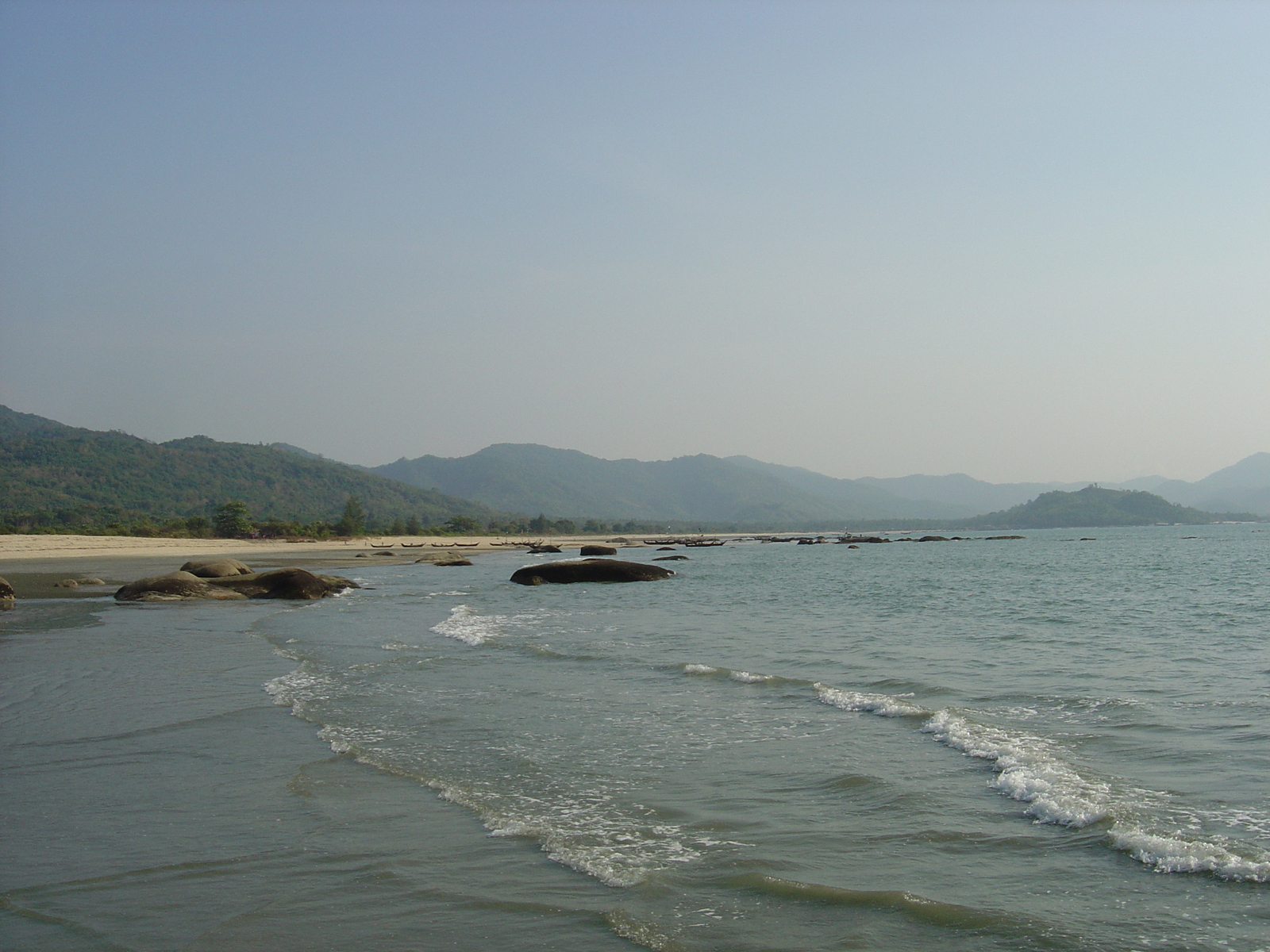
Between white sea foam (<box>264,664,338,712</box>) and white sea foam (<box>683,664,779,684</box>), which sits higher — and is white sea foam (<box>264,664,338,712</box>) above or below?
below

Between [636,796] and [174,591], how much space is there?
26914mm

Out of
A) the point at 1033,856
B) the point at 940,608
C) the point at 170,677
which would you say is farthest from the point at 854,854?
the point at 940,608

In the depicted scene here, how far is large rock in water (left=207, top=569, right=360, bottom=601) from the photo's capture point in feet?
99.5

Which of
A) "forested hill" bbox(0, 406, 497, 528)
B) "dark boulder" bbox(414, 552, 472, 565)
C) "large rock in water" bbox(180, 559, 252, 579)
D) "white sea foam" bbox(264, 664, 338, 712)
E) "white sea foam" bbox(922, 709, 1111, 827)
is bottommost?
"dark boulder" bbox(414, 552, 472, 565)

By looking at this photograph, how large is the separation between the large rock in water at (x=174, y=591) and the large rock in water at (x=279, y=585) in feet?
1.22

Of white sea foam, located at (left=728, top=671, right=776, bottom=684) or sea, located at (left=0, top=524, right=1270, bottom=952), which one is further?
white sea foam, located at (left=728, top=671, right=776, bottom=684)

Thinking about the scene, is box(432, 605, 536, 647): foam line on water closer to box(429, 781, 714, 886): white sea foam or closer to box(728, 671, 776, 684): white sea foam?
box(728, 671, 776, 684): white sea foam

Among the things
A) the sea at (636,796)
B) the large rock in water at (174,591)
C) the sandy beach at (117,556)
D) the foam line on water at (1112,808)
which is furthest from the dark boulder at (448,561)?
the foam line on water at (1112,808)

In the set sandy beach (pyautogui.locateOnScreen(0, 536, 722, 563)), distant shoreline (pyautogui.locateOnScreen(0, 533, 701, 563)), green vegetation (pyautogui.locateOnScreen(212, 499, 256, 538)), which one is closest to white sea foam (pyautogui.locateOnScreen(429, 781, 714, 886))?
sandy beach (pyautogui.locateOnScreen(0, 536, 722, 563))

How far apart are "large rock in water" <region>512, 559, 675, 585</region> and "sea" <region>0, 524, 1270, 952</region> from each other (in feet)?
70.6

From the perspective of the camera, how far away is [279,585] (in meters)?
30.5

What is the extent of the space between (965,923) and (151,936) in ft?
16.7

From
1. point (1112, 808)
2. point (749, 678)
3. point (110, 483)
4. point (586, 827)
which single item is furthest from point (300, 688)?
point (110, 483)

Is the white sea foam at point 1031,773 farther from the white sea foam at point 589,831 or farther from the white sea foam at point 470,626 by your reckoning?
the white sea foam at point 470,626
